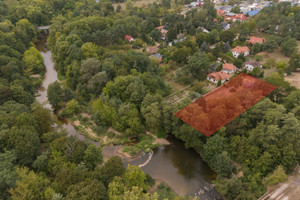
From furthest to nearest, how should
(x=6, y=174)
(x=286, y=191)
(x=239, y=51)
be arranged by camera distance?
(x=239, y=51)
(x=286, y=191)
(x=6, y=174)

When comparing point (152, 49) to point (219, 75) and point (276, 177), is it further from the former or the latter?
point (276, 177)

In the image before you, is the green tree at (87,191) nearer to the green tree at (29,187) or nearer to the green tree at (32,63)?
the green tree at (29,187)

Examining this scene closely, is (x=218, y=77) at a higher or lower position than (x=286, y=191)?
higher

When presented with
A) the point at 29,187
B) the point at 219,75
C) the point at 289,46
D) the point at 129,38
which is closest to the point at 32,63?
the point at 129,38

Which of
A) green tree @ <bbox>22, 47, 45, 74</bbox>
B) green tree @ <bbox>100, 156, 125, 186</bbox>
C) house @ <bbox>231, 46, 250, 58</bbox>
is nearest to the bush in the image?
green tree @ <bbox>100, 156, 125, 186</bbox>

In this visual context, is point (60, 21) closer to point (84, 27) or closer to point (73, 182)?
point (84, 27)

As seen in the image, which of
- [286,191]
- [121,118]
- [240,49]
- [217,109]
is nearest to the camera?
[286,191]

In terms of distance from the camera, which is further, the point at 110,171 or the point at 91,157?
the point at 91,157

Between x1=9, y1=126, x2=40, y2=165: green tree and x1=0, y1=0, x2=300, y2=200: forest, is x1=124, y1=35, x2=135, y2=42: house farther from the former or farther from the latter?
x1=9, y1=126, x2=40, y2=165: green tree
